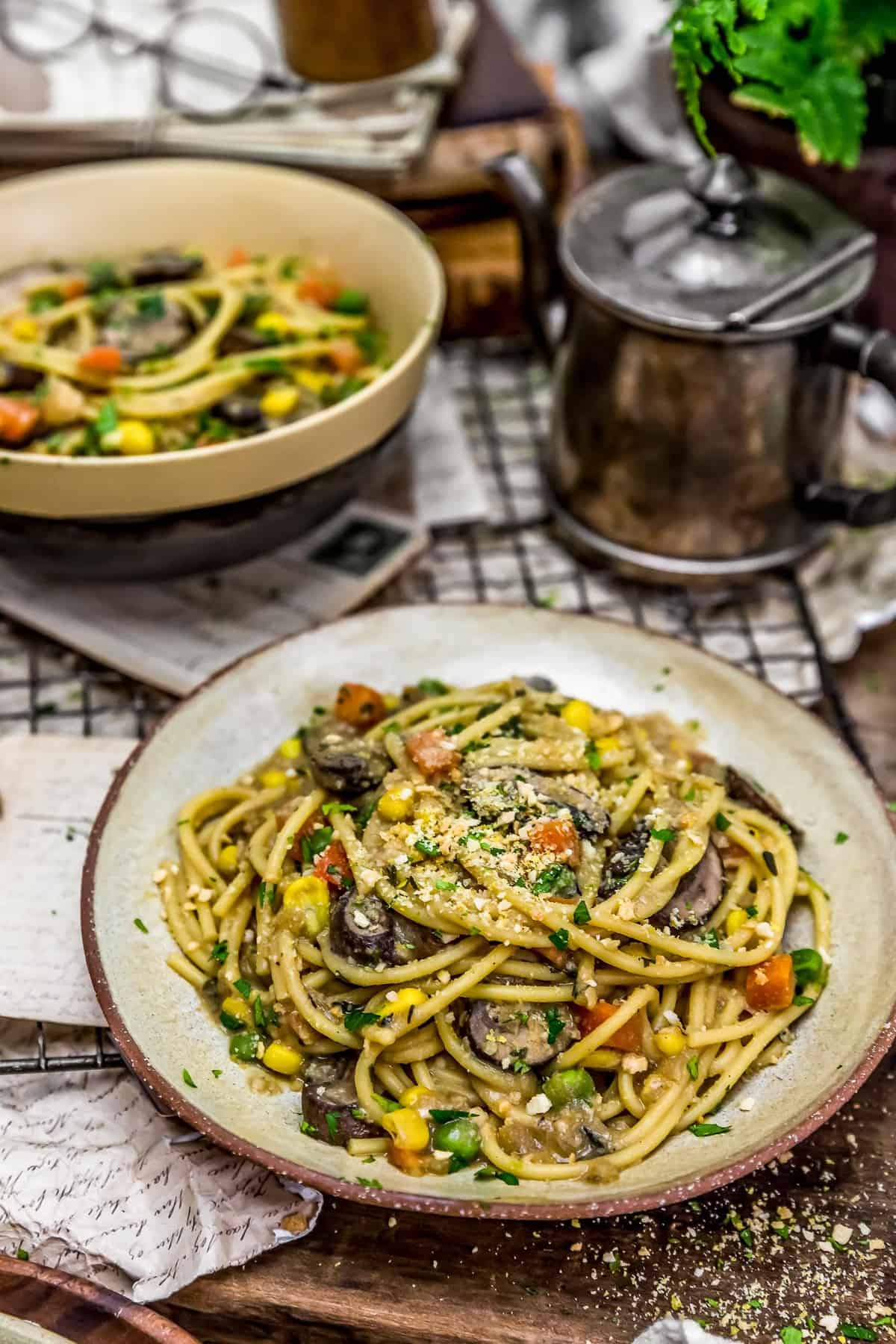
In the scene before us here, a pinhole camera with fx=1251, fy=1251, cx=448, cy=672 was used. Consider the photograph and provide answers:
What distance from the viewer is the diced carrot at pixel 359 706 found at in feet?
9.43

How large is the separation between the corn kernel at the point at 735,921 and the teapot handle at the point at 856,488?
56.0 inches

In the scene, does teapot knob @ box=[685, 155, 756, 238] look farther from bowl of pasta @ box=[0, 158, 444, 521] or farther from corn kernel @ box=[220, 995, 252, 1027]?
corn kernel @ box=[220, 995, 252, 1027]

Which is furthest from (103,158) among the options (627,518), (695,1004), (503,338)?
(695,1004)

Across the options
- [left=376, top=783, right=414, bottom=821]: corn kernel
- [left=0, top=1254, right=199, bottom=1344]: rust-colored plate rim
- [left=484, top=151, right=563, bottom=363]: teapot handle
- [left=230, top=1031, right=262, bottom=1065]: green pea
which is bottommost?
[left=0, top=1254, right=199, bottom=1344]: rust-colored plate rim

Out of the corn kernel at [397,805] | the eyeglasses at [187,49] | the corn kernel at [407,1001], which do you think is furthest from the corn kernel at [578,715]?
the eyeglasses at [187,49]

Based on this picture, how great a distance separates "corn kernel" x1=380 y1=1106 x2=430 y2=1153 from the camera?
2.16 m

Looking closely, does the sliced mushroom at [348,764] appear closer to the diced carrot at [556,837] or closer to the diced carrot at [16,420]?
the diced carrot at [556,837]

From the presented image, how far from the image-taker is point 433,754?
2.58 metres

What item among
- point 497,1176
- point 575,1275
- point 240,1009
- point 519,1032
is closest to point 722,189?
point 519,1032

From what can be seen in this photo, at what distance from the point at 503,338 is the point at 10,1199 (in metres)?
3.52

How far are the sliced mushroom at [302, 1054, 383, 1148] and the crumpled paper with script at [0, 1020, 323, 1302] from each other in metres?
0.22

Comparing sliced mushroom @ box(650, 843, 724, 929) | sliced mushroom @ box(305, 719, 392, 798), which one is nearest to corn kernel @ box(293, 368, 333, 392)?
sliced mushroom @ box(305, 719, 392, 798)

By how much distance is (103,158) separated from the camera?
4.50 m

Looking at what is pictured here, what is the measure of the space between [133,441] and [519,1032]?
1.85 meters
